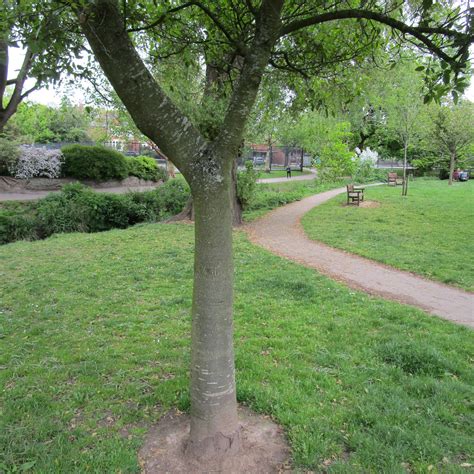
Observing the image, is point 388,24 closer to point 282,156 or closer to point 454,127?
point 454,127

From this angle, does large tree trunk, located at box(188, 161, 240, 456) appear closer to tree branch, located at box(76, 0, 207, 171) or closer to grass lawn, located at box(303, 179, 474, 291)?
tree branch, located at box(76, 0, 207, 171)

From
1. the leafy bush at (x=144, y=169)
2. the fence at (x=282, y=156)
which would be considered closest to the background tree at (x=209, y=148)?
the leafy bush at (x=144, y=169)

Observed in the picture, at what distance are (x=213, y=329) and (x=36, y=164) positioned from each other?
67.1ft

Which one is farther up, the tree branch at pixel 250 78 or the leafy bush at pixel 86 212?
the tree branch at pixel 250 78

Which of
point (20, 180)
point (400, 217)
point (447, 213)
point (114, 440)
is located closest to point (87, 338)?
point (114, 440)

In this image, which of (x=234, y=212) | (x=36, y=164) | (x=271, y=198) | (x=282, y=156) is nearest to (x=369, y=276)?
(x=234, y=212)

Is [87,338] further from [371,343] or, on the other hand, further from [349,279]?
[349,279]

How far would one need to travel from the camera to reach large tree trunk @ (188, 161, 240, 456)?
8.96 ft

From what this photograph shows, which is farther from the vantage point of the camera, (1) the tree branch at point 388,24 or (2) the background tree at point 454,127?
(2) the background tree at point 454,127

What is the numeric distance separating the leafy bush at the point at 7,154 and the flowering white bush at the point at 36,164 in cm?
15

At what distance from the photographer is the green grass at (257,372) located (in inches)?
120

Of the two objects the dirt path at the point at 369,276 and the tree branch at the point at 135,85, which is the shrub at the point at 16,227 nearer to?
the dirt path at the point at 369,276

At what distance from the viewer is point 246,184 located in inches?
596

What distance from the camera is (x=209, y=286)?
2787mm
